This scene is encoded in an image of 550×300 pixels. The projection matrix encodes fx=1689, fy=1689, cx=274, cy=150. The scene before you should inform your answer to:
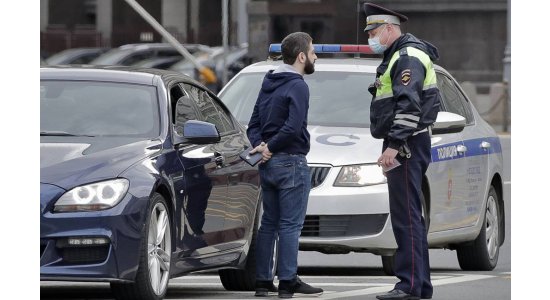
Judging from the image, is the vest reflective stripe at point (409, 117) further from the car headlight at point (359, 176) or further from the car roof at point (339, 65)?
the car roof at point (339, 65)

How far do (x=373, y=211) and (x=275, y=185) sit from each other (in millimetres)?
1821

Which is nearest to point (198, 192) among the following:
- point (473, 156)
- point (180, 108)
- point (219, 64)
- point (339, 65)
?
point (180, 108)

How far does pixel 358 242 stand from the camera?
36.9 feet

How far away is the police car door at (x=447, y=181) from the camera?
11.7m

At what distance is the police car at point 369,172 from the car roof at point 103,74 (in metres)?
1.71

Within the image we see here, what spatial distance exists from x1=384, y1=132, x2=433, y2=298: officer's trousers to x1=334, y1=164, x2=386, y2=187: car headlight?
75.4 inches

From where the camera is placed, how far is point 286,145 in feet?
31.1

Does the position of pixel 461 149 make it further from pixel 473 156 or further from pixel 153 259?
pixel 153 259

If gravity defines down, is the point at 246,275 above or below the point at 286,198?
below

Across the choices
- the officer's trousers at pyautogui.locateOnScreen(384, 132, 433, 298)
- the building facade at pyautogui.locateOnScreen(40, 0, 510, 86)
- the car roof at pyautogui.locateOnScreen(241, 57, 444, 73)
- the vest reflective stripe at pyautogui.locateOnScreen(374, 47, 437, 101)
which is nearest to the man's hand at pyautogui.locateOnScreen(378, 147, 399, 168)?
the officer's trousers at pyautogui.locateOnScreen(384, 132, 433, 298)

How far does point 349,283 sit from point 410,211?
1.75 m

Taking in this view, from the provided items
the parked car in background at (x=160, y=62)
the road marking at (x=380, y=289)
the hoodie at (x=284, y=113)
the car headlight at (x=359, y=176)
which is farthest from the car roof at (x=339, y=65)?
the parked car in background at (x=160, y=62)
